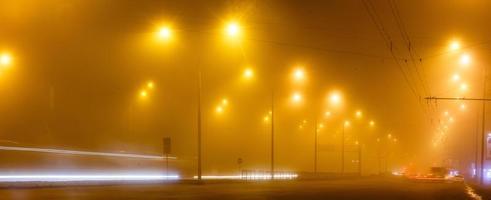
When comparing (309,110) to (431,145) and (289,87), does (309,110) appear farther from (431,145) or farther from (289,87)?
(431,145)

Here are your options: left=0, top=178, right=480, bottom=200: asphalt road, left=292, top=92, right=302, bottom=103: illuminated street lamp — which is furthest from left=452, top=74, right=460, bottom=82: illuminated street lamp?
left=0, top=178, right=480, bottom=200: asphalt road

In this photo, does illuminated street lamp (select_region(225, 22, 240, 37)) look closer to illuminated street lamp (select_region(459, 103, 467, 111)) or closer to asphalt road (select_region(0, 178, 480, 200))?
asphalt road (select_region(0, 178, 480, 200))

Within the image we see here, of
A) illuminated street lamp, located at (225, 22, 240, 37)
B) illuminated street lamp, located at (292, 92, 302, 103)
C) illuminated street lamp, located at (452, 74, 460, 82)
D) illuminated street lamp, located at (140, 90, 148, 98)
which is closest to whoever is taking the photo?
illuminated street lamp, located at (225, 22, 240, 37)

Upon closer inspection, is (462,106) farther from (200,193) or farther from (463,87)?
(200,193)

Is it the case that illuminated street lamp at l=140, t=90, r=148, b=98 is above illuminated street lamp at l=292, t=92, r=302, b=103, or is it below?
above

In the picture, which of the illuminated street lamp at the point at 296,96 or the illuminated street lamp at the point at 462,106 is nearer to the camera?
the illuminated street lamp at the point at 296,96

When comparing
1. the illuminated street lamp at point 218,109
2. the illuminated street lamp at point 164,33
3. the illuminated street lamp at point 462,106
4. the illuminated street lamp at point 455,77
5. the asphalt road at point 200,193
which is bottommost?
the illuminated street lamp at point 462,106

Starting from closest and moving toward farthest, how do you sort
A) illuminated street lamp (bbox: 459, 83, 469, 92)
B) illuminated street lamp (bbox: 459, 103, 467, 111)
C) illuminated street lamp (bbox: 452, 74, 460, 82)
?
illuminated street lamp (bbox: 452, 74, 460, 82)
illuminated street lamp (bbox: 459, 83, 469, 92)
illuminated street lamp (bbox: 459, 103, 467, 111)

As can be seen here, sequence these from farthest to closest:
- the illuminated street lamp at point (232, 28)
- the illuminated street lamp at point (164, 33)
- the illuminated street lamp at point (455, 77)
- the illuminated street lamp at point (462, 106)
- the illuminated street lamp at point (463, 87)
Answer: the illuminated street lamp at point (462, 106)
the illuminated street lamp at point (463, 87)
the illuminated street lamp at point (455, 77)
the illuminated street lamp at point (164, 33)
the illuminated street lamp at point (232, 28)

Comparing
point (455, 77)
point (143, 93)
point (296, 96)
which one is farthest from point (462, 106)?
point (143, 93)

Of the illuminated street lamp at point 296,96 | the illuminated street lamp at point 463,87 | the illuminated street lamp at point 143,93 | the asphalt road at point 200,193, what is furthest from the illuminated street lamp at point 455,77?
the asphalt road at point 200,193

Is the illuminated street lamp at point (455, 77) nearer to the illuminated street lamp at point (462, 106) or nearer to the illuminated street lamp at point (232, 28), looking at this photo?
the illuminated street lamp at point (462, 106)

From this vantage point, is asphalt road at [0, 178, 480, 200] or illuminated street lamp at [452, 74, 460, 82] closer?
asphalt road at [0, 178, 480, 200]

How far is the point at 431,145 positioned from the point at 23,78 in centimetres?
13213
